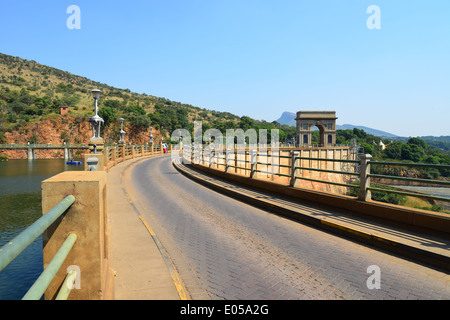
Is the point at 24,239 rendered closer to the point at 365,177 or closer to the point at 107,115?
the point at 365,177

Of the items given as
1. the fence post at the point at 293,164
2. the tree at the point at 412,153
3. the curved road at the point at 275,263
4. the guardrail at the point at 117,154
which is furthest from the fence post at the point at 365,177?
the tree at the point at 412,153

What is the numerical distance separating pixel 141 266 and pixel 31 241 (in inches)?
157

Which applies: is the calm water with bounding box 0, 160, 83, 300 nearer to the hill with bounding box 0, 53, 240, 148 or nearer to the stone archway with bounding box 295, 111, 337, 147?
the hill with bounding box 0, 53, 240, 148

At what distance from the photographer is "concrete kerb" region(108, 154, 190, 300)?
4375 mm

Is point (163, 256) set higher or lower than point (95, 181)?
lower

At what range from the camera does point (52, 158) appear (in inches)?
3642

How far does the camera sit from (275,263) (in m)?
5.46

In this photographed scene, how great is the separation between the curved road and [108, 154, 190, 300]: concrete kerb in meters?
0.23

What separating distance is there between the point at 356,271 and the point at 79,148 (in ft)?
334

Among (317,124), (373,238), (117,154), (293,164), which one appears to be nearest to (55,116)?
(117,154)

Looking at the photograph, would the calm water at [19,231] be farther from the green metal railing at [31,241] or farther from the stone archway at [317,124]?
the stone archway at [317,124]
